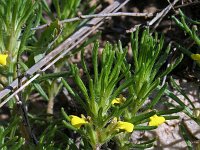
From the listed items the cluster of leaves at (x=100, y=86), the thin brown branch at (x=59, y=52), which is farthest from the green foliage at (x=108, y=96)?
the thin brown branch at (x=59, y=52)

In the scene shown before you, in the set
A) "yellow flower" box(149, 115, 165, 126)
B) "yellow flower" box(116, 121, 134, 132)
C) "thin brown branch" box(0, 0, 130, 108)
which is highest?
"thin brown branch" box(0, 0, 130, 108)

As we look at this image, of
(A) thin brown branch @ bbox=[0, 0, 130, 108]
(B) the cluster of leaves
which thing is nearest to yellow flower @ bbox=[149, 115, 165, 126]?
(B) the cluster of leaves

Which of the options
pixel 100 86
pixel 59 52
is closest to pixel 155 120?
pixel 100 86

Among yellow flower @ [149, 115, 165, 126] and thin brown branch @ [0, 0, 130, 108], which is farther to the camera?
thin brown branch @ [0, 0, 130, 108]

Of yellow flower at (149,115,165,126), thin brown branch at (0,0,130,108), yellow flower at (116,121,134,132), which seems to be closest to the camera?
yellow flower at (116,121,134,132)

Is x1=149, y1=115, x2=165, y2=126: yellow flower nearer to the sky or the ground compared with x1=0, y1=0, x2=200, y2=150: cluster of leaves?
nearer to the ground

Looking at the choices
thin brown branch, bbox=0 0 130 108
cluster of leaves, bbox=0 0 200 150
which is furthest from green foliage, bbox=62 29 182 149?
thin brown branch, bbox=0 0 130 108

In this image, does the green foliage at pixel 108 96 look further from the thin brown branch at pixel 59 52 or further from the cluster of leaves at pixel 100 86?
the thin brown branch at pixel 59 52

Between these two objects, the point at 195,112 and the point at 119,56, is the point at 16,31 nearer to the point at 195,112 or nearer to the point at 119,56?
the point at 119,56

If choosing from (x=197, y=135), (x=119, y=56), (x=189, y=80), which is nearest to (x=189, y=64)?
(x=189, y=80)

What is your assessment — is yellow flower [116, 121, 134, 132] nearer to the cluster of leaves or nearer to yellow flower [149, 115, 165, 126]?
the cluster of leaves

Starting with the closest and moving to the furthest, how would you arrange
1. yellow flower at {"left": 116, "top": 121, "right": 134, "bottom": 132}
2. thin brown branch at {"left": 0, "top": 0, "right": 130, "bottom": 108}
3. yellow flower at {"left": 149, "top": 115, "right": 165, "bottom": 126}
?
yellow flower at {"left": 116, "top": 121, "right": 134, "bottom": 132}, yellow flower at {"left": 149, "top": 115, "right": 165, "bottom": 126}, thin brown branch at {"left": 0, "top": 0, "right": 130, "bottom": 108}

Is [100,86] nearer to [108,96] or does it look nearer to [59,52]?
[108,96]
